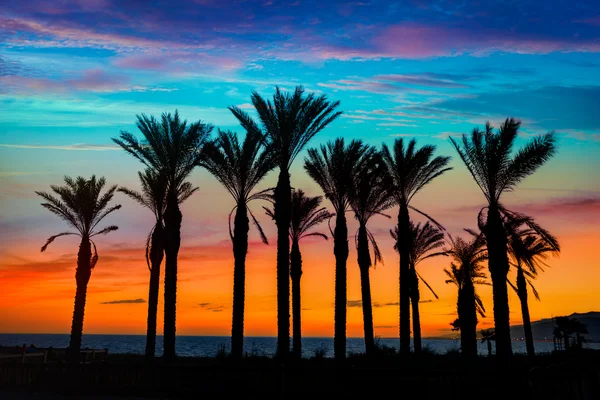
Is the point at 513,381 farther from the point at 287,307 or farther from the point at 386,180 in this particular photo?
the point at 386,180

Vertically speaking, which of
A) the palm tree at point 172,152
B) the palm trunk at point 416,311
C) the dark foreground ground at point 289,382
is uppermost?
the palm tree at point 172,152

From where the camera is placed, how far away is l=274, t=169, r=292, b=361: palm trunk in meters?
29.6

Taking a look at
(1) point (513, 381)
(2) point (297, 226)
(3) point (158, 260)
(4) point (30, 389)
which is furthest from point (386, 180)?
(4) point (30, 389)

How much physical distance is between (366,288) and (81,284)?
57.2 ft

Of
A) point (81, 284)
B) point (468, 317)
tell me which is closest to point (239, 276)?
point (81, 284)

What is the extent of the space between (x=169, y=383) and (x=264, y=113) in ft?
45.6

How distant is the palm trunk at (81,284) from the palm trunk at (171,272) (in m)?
8.54

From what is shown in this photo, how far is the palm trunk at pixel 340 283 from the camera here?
3450 cm

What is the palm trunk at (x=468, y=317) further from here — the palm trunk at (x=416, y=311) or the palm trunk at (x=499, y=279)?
the palm trunk at (x=499, y=279)

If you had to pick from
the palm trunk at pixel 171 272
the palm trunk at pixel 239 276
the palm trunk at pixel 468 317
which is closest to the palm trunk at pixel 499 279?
the palm trunk at pixel 239 276

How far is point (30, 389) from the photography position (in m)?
24.2

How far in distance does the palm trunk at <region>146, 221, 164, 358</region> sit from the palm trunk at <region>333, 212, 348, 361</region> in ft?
35.8

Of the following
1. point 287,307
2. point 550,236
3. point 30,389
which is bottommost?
point 30,389

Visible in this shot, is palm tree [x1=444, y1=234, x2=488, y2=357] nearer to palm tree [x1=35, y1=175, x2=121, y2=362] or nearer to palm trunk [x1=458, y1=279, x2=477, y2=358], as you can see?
palm trunk [x1=458, y1=279, x2=477, y2=358]
